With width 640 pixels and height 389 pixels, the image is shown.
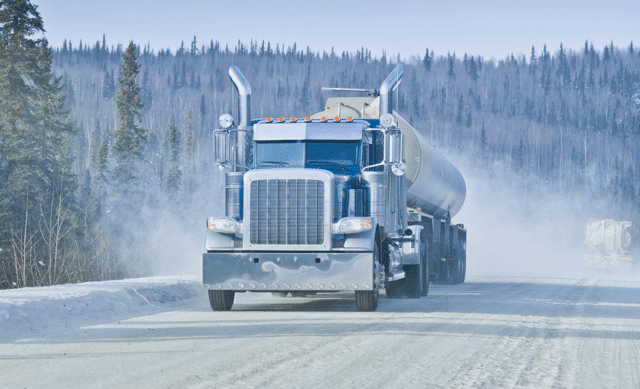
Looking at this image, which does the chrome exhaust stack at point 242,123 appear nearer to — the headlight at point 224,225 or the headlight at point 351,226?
the headlight at point 224,225

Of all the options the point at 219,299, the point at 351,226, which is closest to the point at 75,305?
the point at 219,299

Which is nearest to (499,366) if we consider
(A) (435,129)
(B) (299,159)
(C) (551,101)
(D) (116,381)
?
(D) (116,381)

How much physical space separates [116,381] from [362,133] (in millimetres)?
8103

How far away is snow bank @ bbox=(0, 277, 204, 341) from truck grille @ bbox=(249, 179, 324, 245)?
7.22ft

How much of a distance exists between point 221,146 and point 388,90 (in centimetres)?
331

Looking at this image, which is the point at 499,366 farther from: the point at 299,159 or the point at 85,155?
the point at 85,155

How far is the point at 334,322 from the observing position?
10.8 meters

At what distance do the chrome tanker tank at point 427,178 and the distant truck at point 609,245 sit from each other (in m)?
24.3

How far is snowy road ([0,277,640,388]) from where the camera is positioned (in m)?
6.38

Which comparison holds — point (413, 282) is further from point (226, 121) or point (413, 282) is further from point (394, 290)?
point (226, 121)

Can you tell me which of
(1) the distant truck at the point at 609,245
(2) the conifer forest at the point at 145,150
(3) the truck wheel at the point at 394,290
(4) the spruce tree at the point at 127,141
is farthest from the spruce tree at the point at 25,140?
(1) the distant truck at the point at 609,245

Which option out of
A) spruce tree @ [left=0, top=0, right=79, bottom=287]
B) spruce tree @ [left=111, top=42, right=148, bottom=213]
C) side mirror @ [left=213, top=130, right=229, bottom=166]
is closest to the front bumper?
side mirror @ [left=213, top=130, right=229, bottom=166]

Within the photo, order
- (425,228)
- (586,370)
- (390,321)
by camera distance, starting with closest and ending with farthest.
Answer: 1. (586,370)
2. (390,321)
3. (425,228)

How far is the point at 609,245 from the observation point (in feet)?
146
